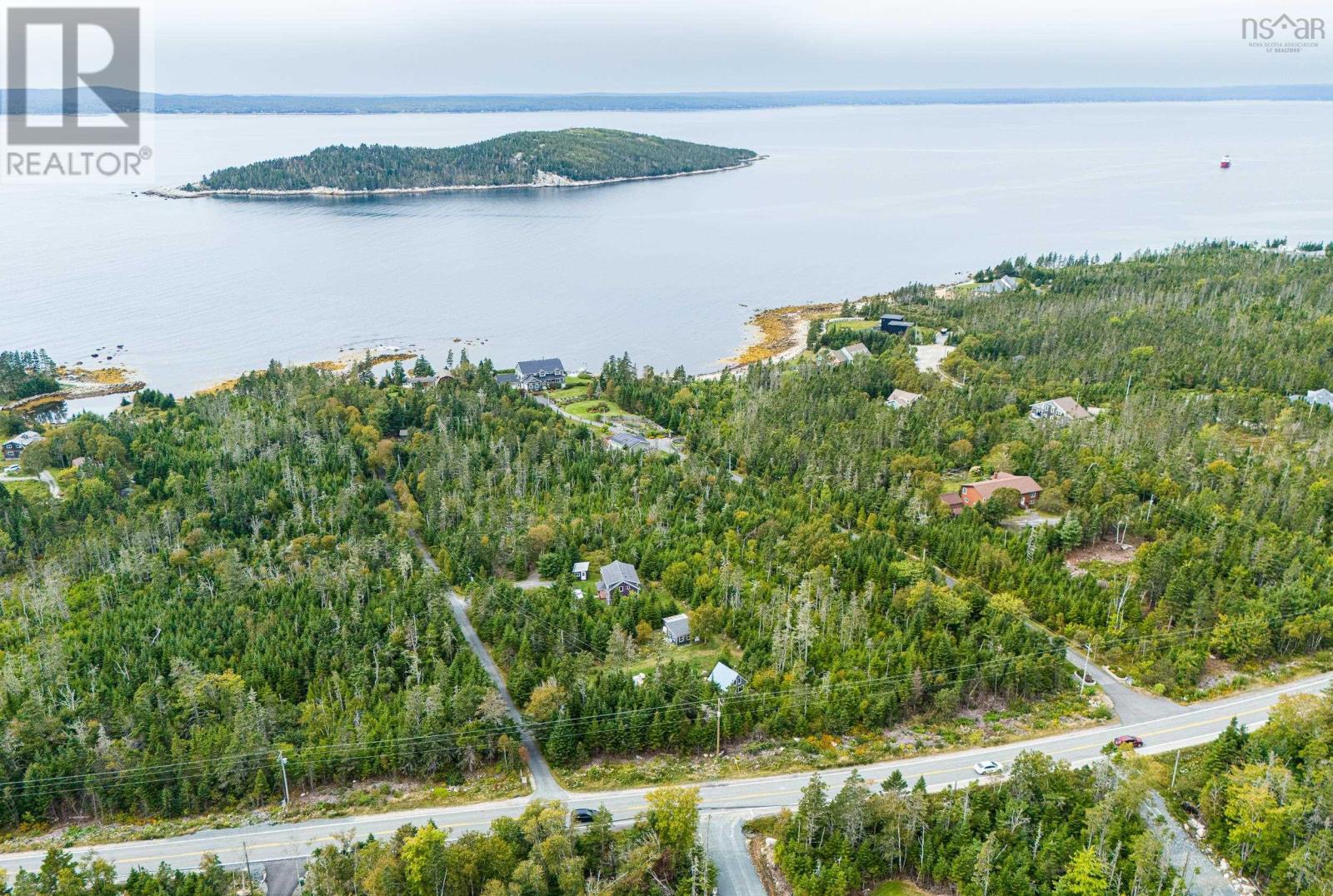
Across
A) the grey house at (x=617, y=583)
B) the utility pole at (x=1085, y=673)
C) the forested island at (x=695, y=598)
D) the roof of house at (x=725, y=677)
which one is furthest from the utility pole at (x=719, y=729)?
the utility pole at (x=1085, y=673)

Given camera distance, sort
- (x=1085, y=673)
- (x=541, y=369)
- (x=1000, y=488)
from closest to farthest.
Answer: (x=1085, y=673) < (x=1000, y=488) < (x=541, y=369)

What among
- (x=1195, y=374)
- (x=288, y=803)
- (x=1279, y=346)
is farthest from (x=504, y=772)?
(x=1279, y=346)

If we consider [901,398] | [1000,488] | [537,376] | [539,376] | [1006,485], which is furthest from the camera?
[539,376]

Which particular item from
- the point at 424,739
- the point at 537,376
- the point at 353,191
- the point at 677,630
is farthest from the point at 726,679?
the point at 353,191

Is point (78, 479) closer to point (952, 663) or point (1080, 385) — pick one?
point (952, 663)

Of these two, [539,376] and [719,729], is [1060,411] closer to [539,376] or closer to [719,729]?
[539,376]

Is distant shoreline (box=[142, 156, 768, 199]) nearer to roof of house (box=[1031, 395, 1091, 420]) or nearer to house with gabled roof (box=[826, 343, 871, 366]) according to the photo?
house with gabled roof (box=[826, 343, 871, 366])
